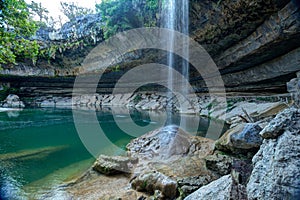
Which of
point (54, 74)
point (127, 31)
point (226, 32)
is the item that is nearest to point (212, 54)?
point (226, 32)

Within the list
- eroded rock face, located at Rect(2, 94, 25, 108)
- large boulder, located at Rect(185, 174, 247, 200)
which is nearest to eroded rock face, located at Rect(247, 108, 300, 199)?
large boulder, located at Rect(185, 174, 247, 200)

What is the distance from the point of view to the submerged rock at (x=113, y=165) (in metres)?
4.34

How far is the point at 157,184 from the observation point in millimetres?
3273

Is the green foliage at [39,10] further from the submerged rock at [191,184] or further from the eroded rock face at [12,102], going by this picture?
the submerged rock at [191,184]

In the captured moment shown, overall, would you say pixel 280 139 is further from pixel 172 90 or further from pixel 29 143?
pixel 172 90

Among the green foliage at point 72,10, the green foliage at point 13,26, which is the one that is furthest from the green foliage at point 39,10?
the green foliage at point 13,26

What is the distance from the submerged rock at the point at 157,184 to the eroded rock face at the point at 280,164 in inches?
64.1

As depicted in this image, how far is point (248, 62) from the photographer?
11.3 m

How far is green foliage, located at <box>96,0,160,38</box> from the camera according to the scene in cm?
1187

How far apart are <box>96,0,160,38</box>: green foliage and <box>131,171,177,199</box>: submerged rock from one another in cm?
1036

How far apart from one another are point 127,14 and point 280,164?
44.1 feet

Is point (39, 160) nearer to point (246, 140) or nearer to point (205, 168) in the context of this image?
point (205, 168)

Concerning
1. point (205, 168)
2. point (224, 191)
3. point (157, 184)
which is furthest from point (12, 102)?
point (224, 191)

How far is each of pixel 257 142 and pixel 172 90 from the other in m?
16.0
